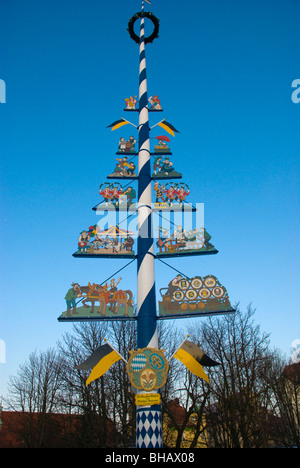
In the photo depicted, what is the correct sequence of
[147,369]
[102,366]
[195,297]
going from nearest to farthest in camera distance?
[147,369] < [102,366] < [195,297]

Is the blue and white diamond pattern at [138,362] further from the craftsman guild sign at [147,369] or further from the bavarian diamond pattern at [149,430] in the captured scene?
the bavarian diamond pattern at [149,430]

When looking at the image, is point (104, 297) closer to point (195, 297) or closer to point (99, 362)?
point (99, 362)

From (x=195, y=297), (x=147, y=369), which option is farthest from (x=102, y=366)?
(x=195, y=297)

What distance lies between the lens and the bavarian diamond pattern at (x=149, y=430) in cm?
650

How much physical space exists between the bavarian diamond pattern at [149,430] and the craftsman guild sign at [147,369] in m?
0.47

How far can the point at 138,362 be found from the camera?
6859mm

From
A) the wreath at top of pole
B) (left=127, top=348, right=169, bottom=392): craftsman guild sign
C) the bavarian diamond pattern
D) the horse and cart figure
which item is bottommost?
the bavarian diamond pattern

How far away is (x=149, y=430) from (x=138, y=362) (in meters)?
1.20

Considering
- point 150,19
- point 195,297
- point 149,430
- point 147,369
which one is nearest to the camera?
point 149,430

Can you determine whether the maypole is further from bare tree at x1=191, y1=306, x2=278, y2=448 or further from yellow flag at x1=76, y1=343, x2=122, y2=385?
bare tree at x1=191, y1=306, x2=278, y2=448

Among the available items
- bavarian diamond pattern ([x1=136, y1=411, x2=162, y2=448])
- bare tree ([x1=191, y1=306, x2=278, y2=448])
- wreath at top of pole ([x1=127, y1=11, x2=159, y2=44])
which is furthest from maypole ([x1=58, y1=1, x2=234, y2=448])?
bare tree ([x1=191, y1=306, x2=278, y2=448])

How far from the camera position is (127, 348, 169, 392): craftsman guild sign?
6.74 metres
